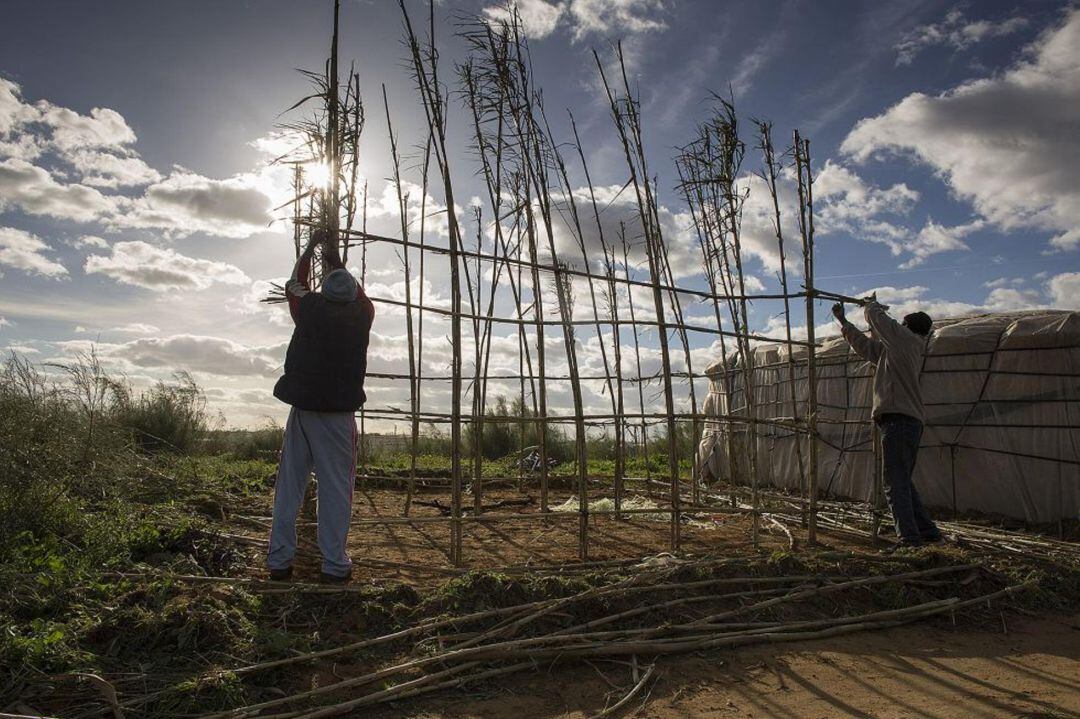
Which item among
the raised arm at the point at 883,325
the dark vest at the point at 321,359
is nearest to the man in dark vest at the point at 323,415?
the dark vest at the point at 321,359

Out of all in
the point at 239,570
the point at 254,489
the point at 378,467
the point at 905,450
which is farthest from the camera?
the point at 378,467

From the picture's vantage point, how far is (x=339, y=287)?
314cm

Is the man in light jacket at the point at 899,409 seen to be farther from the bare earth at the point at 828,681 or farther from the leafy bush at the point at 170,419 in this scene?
the leafy bush at the point at 170,419

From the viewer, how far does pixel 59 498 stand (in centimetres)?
379

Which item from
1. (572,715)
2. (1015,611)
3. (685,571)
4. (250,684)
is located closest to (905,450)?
(1015,611)

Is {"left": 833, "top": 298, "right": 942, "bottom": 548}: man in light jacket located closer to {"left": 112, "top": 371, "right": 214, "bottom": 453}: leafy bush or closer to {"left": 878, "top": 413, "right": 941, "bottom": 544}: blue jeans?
{"left": 878, "top": 413, "right": 941, "bottom": 544}: blue jeans

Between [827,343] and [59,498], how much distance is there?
7.08m

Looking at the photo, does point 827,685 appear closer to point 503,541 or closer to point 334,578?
point 334,578

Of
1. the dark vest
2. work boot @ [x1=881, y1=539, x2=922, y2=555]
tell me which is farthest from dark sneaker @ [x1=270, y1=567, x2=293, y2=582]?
work boot @ [x1=881, y1=539, x2=922, y2=555]

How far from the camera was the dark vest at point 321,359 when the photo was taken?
122 inches

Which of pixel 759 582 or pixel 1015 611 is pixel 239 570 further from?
pixel 1015 611

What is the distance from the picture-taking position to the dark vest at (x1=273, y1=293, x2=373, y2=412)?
10.2 ft

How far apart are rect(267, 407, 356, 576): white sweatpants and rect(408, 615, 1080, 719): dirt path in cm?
115

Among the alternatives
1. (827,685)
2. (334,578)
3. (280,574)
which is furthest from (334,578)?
(827,685)
